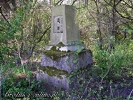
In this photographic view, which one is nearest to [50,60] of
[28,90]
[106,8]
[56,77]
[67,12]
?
[56,77]

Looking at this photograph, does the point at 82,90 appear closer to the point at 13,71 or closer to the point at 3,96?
the point at 3,96

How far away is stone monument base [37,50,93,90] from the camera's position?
369 centimetres

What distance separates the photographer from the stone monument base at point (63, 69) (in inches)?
145

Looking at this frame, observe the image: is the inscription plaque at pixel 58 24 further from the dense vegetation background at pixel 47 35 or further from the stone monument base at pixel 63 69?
the dense vegetation background at pixel 47 35

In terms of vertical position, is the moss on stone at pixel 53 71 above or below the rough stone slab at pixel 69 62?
below

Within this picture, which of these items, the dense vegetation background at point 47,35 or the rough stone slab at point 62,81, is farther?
the dense vegetation background at point 47,35

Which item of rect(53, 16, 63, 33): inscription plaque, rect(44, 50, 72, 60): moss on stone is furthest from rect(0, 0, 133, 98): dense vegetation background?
rect(53, 16, 63, 33): inscription plaque

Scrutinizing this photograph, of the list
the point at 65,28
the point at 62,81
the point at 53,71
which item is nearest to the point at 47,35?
the point at 65,28

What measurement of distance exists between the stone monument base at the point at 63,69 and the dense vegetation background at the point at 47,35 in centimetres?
35

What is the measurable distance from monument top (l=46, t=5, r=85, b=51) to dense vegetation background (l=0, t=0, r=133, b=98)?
76 centimetres

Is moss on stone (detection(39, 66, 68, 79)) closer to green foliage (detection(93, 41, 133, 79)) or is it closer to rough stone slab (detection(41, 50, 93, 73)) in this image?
rough stone slab (detection(41, 50, 93, 73))

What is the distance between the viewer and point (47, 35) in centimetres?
671

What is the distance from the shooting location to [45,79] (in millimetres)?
3963

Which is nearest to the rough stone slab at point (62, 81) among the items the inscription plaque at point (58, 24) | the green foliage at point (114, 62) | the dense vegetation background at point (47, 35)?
the dense vegetation background at point (47, 35)
